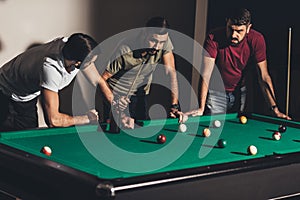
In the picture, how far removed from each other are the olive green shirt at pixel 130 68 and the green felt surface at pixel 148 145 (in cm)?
69

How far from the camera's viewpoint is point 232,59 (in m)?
4.24

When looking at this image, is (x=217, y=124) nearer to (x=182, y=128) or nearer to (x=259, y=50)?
(x=182, y=128)

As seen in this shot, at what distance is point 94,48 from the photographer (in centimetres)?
323

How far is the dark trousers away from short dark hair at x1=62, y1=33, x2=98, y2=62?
618mm

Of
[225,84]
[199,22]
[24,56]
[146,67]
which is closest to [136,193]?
[24,56]

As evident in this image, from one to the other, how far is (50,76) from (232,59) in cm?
157

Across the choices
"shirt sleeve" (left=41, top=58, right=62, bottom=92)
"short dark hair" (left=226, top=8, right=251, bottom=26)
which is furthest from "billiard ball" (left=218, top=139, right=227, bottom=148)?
"short dark hair" (left=226, top=8, right=251, bottom=26)

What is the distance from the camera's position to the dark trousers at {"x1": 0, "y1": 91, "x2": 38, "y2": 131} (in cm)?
362

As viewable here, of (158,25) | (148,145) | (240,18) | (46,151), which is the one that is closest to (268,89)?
(240,18)

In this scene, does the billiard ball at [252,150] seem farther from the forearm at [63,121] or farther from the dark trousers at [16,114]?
the dark trousers at [16,114]

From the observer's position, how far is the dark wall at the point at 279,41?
178 inches

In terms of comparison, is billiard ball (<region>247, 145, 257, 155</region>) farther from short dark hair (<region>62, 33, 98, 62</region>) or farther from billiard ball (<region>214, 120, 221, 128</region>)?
short dark hair (<region>62, 33, 98, 62</region>)

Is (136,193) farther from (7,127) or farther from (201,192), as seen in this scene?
(7,127)

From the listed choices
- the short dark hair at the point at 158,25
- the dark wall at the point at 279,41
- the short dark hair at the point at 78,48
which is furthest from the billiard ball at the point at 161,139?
the dark wall at the point at 279,41
